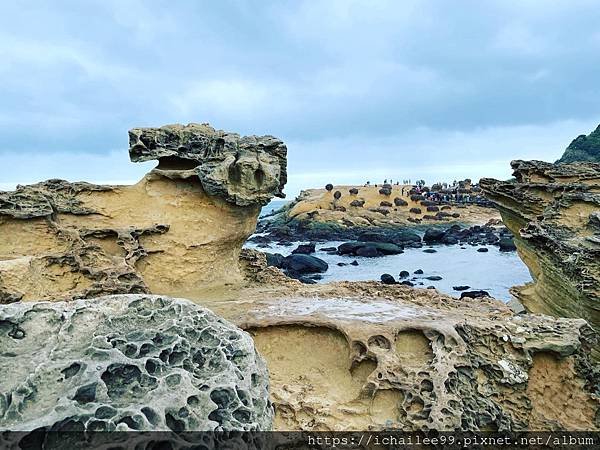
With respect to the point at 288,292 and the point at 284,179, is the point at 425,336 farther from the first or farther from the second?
the point at 284,179

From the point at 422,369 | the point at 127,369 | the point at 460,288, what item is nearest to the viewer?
the point at 127,369

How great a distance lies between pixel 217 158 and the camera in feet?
21.9

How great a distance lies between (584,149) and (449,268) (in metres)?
36.1

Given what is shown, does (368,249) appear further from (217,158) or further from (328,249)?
(217,158)

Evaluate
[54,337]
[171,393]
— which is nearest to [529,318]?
[171,393]

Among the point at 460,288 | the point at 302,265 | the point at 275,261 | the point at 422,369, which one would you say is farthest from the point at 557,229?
the point at 275,261

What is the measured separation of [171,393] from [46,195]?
513cm

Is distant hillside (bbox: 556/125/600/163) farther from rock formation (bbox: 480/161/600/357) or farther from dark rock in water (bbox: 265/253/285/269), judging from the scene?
A: rock formation (bbox: 480/161/600/357)

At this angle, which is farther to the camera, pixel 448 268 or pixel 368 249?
pixel 368 249

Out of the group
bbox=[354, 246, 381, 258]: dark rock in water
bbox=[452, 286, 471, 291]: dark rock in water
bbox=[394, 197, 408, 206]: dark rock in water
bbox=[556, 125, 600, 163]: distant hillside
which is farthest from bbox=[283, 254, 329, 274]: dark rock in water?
bbox=[556, 125, 600, 163]: distant hillside

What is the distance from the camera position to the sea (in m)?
16.3

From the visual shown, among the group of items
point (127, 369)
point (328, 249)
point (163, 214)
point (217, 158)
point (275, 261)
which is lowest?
point (328, 249)

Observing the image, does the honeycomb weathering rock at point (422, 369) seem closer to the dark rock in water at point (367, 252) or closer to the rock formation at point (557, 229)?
the rock formation at point (557, 229)

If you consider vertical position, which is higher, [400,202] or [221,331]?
[400,202]
